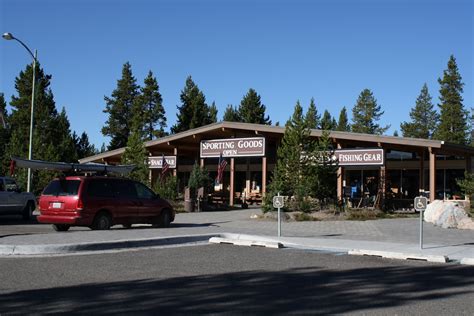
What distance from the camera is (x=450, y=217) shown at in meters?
20.2

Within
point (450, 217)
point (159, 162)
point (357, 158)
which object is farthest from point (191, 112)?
point (450, 217)

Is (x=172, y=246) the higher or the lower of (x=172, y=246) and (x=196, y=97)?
the lower

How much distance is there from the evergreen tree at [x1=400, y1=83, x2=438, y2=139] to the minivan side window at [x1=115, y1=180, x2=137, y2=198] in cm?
6838

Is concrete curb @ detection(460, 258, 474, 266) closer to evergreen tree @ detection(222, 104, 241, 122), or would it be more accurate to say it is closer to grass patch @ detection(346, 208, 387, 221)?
grass patch @ detection(346, 208, 387, 221)

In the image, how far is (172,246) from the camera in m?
13.5

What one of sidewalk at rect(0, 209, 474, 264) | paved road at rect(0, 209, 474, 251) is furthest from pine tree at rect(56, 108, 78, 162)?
sidewalk at rect(0, 209, 474, 264)

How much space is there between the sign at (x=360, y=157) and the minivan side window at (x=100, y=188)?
14627 mm

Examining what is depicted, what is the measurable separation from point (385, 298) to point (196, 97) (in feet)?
193

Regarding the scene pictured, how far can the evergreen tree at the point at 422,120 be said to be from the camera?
79.8 metres

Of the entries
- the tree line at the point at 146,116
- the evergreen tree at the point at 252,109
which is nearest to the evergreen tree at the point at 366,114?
the tree line at the point at 146,116

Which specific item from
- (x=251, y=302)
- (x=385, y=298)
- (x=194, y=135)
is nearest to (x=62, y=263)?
(x=251, y=302)

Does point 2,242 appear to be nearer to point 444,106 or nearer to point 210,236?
point 210,236

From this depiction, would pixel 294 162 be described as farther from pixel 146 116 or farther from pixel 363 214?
pixel 146 116

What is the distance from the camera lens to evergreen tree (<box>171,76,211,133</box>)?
64125 mm
